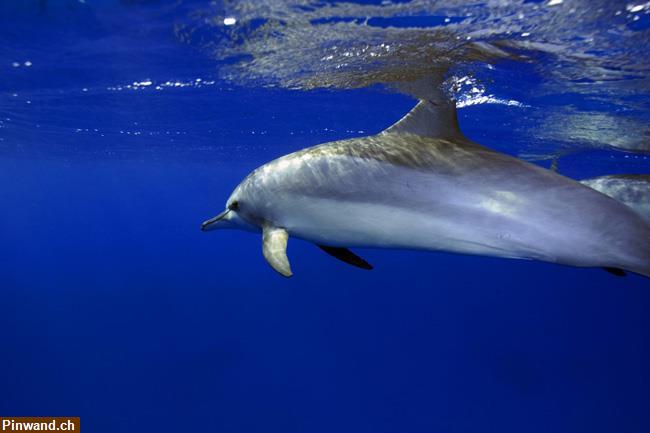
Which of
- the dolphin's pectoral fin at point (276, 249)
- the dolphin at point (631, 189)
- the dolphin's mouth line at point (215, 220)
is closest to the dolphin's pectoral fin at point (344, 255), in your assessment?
the dolphin's pectoral fin at point (276, 249)

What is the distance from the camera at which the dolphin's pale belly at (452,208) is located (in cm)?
346

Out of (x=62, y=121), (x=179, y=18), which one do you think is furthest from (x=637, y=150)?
(x=62, y=121)

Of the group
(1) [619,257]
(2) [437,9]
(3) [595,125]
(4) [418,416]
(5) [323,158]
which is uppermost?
(2) [437,9]

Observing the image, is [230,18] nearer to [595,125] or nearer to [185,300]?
[595,125]

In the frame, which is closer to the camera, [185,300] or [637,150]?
[637,150]

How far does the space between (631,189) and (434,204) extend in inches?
219

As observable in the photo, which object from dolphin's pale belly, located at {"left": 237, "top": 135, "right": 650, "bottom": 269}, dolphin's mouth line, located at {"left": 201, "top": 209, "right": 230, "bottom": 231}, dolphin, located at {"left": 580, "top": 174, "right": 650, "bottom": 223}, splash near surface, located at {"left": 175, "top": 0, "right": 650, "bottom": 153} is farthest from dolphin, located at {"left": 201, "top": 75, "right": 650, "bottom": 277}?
dolphin, located at {"left": 580, "top": 174, "right": 650, "bottom": 223}

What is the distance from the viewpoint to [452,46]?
23.7ft

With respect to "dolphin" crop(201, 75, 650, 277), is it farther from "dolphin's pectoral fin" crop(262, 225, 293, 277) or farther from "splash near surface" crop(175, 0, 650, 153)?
"splash near surface" crop(175, 0, 650, 153)

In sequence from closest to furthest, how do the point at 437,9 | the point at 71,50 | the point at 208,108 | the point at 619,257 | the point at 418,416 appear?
the point at 619,257 < the point at 437,9 < the point at 71,50 < the point at 208,108 < the point at 418,416

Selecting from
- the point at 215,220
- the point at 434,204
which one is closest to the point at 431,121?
the point at 434,204

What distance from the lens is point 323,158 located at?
475cm

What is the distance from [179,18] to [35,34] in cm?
295

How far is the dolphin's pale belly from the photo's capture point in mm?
3459
